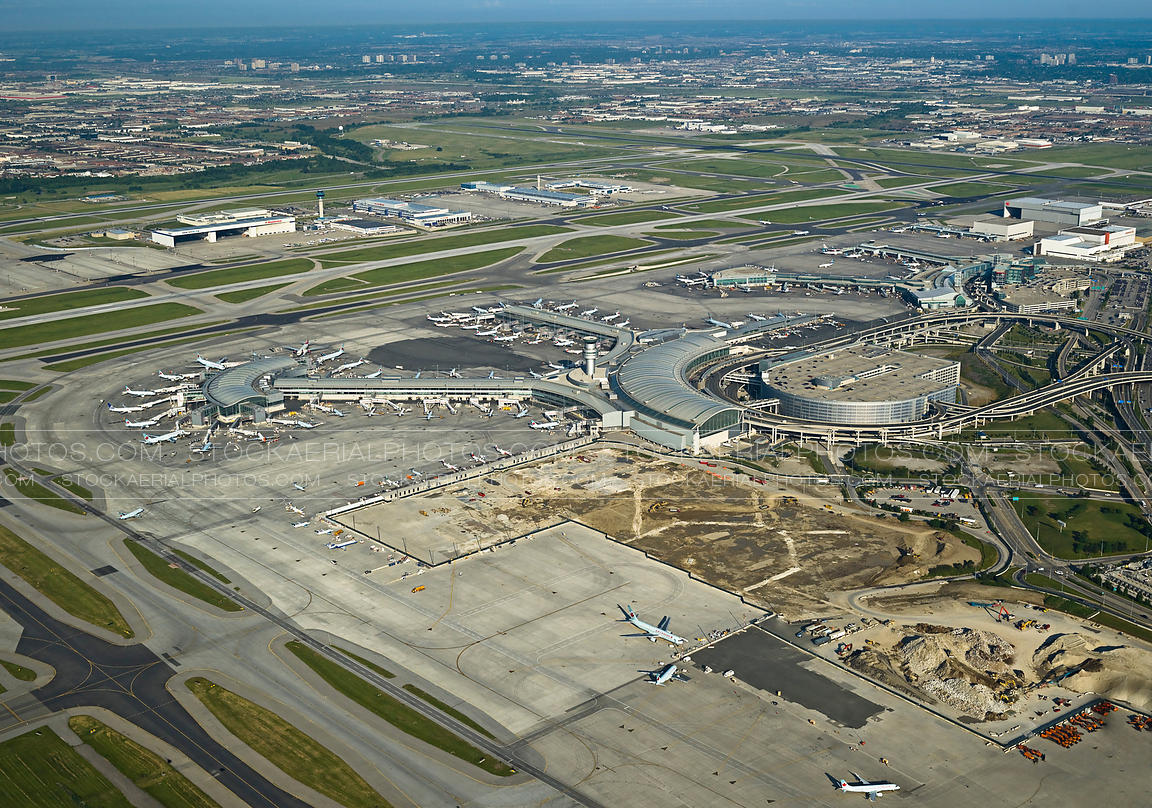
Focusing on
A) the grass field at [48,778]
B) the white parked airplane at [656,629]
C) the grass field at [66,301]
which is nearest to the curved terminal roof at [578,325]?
the white parked airplane at [656,629]

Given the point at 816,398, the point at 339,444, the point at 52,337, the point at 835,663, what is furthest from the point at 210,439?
the point at 835,663

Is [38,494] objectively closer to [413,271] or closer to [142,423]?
[142,423]

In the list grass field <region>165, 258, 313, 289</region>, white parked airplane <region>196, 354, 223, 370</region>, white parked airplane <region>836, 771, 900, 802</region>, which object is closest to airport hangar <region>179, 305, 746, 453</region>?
white parked airplane <region>196, 354, 223, 370</region>

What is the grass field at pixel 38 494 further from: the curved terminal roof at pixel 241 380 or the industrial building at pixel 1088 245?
the industrial building at pixel 1088 245

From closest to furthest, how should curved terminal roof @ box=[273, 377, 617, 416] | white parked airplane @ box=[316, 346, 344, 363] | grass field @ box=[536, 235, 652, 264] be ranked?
curved terminal roof @ box=[273, 377, 617, 416] < white parked airplane @ box=[316, 346, 344, 363] < grass field @ box=[536, 235, 652, 264]

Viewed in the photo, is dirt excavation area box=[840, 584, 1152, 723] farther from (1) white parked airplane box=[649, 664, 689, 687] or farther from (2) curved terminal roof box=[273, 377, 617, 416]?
(2) curved terminal roof box=[273, 377, 617, 416]

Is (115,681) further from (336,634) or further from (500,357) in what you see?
(500,357)

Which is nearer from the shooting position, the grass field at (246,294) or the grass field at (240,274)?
the grass field at (246,294)
